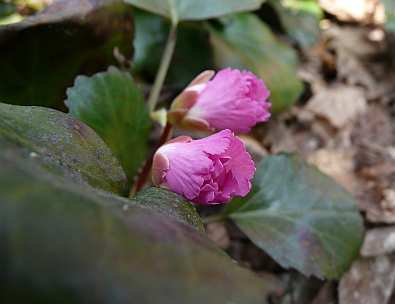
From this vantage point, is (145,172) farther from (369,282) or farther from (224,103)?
(369,282)

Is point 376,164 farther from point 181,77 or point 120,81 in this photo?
point 120,81

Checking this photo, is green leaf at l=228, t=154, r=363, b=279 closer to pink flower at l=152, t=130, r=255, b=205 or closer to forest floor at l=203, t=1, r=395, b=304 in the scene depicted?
forest floor at l=203, t=1, r=395, b=304

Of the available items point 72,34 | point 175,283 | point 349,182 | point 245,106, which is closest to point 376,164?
point 349,182

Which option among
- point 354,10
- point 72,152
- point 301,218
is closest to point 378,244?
point 301,218

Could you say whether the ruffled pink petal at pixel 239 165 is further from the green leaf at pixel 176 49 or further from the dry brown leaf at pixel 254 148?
the green leaf at pixel 176 49

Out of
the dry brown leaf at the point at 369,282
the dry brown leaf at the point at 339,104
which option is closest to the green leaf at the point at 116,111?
the dry brown leaf at the point at 369,282

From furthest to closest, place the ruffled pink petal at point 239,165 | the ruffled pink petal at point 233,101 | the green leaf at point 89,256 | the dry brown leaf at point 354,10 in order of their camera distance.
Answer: the dry brown leaf at point 354,10 → the ruffled pink petal at point 233,101 → the ruffled pink petal at point 239,165 → the green leaf at point 89,256
